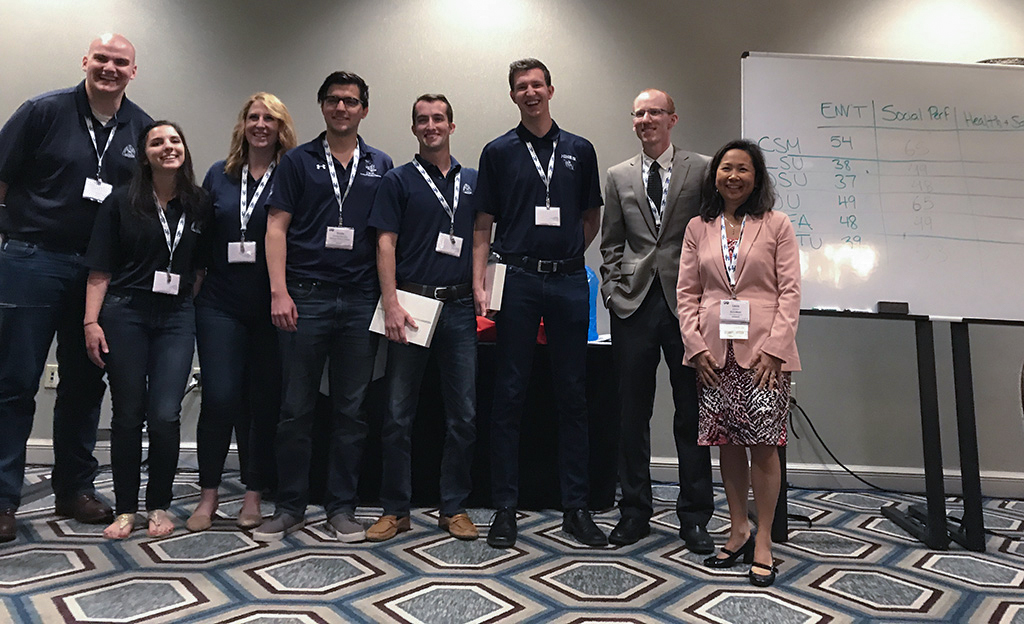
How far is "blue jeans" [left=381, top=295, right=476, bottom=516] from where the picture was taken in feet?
7.67

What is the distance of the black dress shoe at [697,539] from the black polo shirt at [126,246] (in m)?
1.98

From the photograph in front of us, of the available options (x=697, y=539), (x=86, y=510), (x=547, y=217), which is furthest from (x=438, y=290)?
(x=86, y=510)

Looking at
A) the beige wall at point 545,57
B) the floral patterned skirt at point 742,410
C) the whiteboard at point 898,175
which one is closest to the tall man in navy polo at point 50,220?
the beige wall at point 545,57

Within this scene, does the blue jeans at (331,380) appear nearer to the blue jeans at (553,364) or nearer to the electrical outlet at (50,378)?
the blue jeans at (553,364)

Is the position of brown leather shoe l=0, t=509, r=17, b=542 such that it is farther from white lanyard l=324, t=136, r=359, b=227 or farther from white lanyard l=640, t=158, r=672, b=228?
white lanyard l=640, t=158, r=672, b=228

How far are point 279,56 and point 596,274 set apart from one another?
2.17 m

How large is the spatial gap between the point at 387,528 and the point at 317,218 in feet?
3.70

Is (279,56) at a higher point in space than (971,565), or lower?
higher

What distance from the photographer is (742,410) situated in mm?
2002

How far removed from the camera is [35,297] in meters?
2.29

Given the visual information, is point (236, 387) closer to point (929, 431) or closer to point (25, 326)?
point (25, 326)

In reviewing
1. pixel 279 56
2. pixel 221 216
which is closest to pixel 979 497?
pixel 221 216

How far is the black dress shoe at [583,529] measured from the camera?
2264 mm

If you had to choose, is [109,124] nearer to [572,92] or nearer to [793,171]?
[572,92]
